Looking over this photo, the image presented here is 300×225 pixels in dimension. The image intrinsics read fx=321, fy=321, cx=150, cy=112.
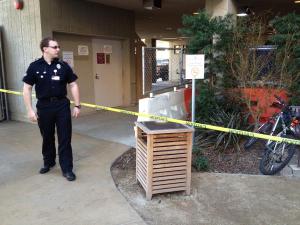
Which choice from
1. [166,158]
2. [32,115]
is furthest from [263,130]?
[32,115]

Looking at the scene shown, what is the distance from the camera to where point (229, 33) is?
5953mm

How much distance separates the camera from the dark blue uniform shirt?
12.7 ft

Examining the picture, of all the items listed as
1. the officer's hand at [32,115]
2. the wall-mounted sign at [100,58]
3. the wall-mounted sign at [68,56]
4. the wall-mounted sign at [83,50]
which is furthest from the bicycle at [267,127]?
the wall-mounted sign at [100,58]

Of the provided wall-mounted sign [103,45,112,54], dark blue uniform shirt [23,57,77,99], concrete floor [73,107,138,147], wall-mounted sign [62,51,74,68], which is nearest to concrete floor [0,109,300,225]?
concrete floor [73,107,138,147]

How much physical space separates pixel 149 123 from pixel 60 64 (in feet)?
4.38

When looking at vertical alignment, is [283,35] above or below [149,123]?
above

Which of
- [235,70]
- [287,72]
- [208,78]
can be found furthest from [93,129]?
[287,72]

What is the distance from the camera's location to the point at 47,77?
3873 millimetres

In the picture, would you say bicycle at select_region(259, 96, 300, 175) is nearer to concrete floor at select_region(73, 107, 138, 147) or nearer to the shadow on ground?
the shadow on ground

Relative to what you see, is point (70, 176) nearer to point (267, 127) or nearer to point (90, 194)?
point (90, 194)

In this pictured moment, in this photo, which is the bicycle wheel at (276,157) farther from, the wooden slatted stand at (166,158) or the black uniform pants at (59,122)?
the black uniform pants at (59,122)

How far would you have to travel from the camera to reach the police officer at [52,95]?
388 cm

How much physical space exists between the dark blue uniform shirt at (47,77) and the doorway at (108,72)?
489 cm

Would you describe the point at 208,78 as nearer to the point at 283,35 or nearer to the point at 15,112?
the point at 283,35
